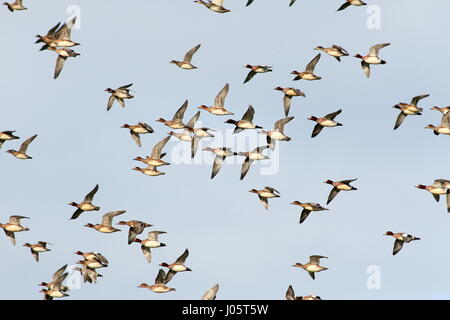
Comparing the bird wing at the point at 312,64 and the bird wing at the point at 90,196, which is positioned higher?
the bird wing at the point at 312,64

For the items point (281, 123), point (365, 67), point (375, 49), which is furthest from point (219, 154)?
point (375, 49)

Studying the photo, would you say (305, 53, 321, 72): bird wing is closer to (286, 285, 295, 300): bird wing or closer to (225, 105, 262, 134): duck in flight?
(225, 105, 262, 134): duck in flight

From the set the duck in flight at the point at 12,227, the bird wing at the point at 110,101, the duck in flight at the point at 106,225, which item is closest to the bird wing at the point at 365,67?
the bird wing at the point at 110,101

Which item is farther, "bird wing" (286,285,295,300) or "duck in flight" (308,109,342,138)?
"duck in flight" (308,109,342,138)

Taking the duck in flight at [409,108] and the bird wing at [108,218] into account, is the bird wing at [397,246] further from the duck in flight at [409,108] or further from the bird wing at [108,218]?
the bird wing at [108,218]

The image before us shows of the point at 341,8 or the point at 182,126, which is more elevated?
the point at 341,8

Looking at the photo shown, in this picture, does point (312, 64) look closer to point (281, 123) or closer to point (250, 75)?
point (250, 75)

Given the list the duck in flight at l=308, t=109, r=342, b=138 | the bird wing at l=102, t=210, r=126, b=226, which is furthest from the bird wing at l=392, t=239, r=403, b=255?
the bird wing at l=102, t=210, r=126, b=226

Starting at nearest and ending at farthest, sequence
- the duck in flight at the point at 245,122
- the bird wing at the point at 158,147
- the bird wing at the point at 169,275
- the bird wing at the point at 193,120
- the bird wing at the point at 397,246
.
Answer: the bird wing at the point at 169,275, the bird wing at the point at 397,246, the duck in flight at the point at 245,122, the bird wing at the point at 193,120, the bird wing at the point at 158,147

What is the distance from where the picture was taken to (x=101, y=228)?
3130 inches

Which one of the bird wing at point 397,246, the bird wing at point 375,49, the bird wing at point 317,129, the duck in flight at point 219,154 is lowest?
the bird wing at point 397,246
